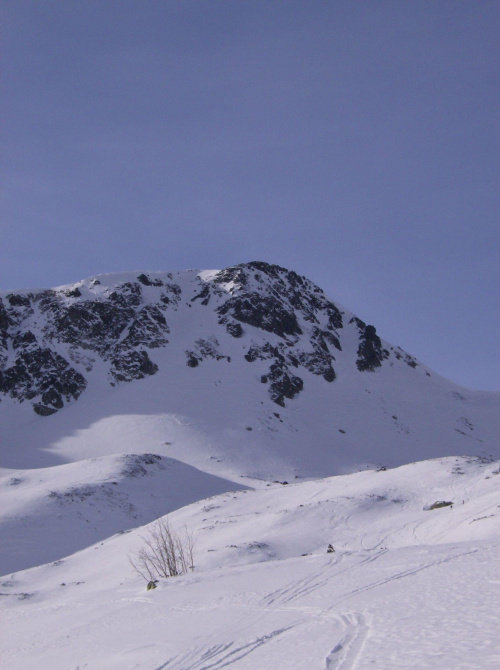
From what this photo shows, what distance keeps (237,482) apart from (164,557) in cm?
2381

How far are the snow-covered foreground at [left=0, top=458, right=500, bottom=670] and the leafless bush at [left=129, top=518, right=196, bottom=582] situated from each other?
522 millimetres

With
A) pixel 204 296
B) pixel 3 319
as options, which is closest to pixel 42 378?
pixel 3 319

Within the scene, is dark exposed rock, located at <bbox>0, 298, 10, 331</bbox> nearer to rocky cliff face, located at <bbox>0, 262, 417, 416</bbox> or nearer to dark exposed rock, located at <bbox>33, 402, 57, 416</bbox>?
rocky cliff face, located at <bbox>0, 262, 417, 416</bbox>

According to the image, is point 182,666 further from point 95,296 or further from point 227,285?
point 227,285

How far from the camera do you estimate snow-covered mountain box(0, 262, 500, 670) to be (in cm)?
882

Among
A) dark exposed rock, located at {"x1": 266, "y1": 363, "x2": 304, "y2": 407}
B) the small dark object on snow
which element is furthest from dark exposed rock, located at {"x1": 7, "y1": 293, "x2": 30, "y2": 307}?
the small dark object on snow

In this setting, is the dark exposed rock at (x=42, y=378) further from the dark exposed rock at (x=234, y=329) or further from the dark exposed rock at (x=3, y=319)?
the dark exposed rock at (x=234, y=329)

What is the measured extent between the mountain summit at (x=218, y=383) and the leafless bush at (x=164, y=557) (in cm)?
2729

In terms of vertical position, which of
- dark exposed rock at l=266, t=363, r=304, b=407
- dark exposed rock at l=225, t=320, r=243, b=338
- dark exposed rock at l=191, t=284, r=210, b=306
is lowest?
dark exposed rock at l=266, t=363, r=304, b=407

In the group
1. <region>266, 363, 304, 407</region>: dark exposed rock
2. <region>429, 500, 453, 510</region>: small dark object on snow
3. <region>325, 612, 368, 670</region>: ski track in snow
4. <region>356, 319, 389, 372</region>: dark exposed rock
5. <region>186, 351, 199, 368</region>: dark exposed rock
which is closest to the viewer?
<region>325, 612, 368, 670</region>: ski track in snow

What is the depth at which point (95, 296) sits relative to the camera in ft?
305

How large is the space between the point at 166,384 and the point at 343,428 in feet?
78.6

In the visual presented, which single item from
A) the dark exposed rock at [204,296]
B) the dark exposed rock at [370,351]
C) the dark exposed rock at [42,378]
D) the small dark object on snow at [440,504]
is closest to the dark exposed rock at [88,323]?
the dark exposed rock at [42,378]

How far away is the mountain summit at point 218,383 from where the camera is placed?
61.6 metres
